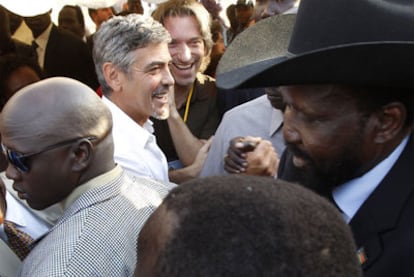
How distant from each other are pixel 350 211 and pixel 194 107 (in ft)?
6.88

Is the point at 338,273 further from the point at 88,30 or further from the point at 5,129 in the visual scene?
the point at 88,30

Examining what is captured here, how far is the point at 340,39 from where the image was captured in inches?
58.6

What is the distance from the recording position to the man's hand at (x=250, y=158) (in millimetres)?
2207

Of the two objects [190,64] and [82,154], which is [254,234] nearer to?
[82,154]

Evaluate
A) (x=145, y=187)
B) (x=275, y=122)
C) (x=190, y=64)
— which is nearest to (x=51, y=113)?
(x=145, y=187)

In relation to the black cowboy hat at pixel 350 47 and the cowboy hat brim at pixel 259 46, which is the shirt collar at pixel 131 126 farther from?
the black cowboy hat at pixel 350 47

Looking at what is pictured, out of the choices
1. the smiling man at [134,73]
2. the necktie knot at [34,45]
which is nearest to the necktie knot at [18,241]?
the smiling man at [134,73]

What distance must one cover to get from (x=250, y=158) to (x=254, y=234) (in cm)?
144

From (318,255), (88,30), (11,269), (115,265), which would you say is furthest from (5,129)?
(88,30)

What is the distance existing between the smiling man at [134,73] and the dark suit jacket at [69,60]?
6.56ft

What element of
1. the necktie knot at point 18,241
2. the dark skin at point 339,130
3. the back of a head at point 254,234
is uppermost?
the back of a head at point 254,234

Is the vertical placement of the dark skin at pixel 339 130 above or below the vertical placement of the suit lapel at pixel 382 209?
above

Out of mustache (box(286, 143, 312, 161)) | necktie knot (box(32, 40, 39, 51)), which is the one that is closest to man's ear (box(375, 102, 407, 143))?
mustache (box(286, 143, 312, 161))

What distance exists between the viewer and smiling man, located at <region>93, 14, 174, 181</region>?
2.79m
